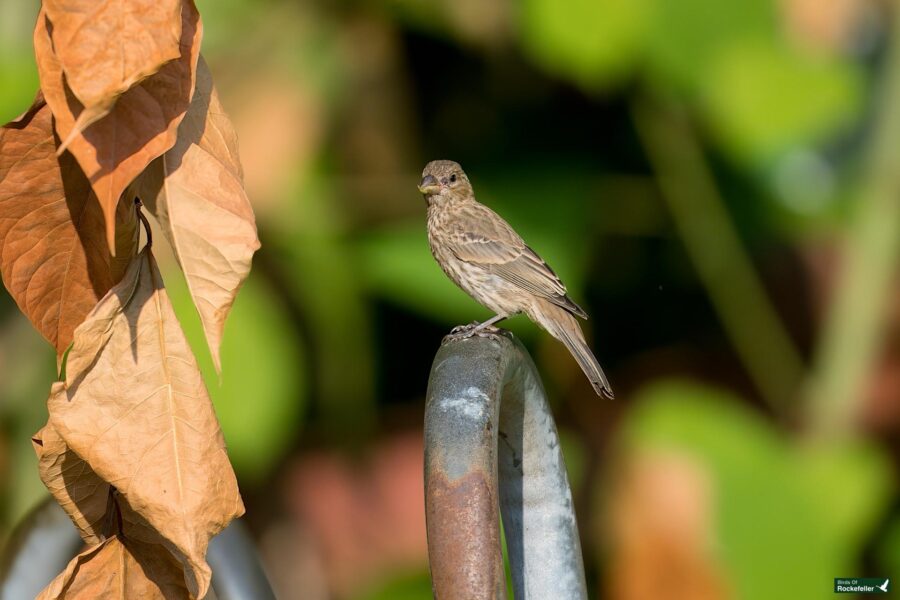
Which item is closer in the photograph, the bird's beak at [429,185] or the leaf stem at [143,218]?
the leaf stem at [143,218]

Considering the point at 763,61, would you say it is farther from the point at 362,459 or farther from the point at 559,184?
the point at 362,459

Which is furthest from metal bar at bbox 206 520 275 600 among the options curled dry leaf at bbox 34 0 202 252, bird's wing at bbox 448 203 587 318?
bird's wing at bbox 448 203 587 318

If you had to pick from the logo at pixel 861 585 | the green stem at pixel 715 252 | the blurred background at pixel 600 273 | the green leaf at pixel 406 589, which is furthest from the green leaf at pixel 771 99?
the green leaf at pixel 406 589

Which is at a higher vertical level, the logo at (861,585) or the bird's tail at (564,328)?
the bird's tail at (564,328)

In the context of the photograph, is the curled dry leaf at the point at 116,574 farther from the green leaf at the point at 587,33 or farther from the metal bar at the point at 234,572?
the green leaf at the point at 587,33

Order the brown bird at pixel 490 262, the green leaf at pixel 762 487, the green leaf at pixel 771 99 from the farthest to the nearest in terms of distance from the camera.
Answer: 1. the green leaf at pixel 771 99
2. the green leaf at pixel 762 487
3. the brown bird at pixel 490 262

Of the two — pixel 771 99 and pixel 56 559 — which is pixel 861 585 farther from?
pixel 56 559

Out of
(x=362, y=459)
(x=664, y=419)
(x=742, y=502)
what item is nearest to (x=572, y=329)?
(x=664, y=419)
